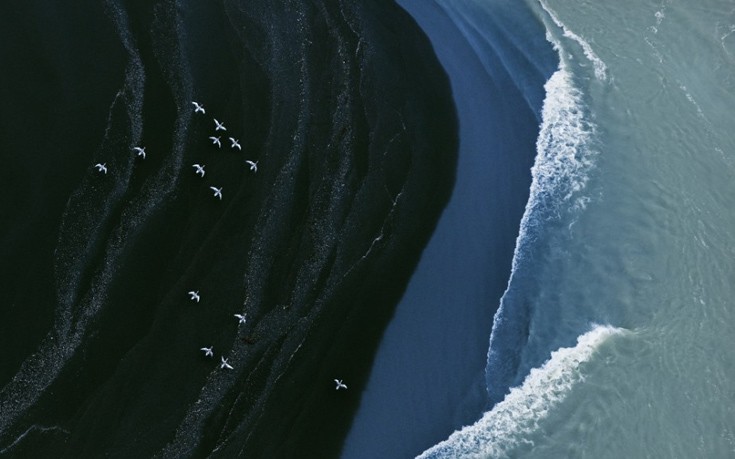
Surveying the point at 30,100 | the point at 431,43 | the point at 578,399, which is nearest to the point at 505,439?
the point at 578,399

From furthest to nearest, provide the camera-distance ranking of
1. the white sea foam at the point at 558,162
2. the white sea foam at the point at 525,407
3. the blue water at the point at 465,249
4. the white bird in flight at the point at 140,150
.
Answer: the white sea foam at the point at 558,162, the white bird in flight at the point at 140,150, the blue water at the point at 465,249, the white sea foam at the point at 525,407

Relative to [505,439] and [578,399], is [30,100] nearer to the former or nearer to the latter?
[505,439]

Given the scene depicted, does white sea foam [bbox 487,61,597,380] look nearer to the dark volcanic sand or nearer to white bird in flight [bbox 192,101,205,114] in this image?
the dark volcanic sand

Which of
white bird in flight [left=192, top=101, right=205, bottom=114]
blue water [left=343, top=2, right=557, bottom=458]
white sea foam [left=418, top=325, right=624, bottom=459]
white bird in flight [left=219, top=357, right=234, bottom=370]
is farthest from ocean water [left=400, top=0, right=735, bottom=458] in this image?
white bird in flight [left=192, top=101, right=205, bottom=114]

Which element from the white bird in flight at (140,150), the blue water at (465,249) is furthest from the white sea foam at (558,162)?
the white bird in flight at (140,150)

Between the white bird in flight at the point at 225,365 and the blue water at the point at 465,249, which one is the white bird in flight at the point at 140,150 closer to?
the white bird in flight at the point at 225,365

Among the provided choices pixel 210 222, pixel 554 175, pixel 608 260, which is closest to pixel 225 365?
pixel 210 222
